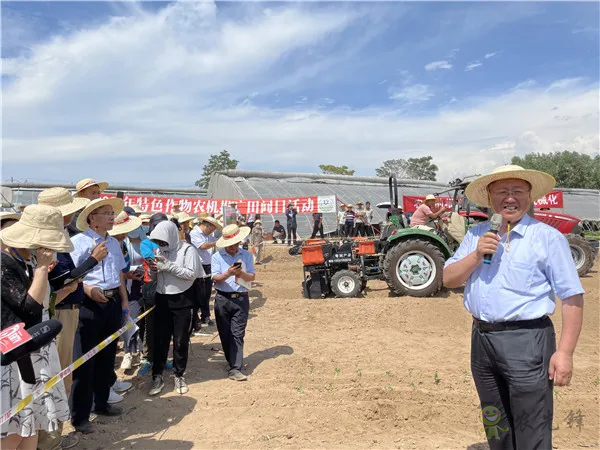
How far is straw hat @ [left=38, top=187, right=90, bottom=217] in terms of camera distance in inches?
133

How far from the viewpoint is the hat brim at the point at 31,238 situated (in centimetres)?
239

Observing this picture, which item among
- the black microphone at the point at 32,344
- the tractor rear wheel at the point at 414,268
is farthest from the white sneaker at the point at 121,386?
the tractor rear wheel at the point at 414,268

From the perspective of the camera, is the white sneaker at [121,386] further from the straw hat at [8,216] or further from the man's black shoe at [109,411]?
the straw hat at [8,216]

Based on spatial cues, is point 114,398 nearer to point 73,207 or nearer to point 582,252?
point 73,207

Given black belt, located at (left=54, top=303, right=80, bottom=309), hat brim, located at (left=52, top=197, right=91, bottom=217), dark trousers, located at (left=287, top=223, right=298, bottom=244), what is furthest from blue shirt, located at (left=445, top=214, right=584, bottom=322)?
dark trousers, located at (left=287, top=223, right=298, bottom=244)

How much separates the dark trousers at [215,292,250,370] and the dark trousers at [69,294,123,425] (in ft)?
3.80

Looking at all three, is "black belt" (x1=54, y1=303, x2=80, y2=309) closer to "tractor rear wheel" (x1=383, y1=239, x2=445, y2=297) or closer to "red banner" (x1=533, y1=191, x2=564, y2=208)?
"tractor rear wheel" (x1=383, y1=239, x2=445, y2=297)

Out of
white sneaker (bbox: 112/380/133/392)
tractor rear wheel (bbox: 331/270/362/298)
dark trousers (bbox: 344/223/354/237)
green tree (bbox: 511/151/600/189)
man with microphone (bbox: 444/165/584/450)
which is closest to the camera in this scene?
man with microphone (bbox: 444/165/584/450)

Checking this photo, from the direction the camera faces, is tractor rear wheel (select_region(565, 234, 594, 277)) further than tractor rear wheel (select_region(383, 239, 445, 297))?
Yes

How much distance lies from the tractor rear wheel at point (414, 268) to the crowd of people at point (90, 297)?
377 cm

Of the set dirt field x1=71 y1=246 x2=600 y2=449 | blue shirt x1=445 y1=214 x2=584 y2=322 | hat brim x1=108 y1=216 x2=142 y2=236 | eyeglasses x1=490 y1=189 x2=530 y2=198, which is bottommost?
dirt field x1=71 y1=246 x2=600 y2=449

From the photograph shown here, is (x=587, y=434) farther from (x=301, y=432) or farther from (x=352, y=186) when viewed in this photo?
(x=352, y=186)

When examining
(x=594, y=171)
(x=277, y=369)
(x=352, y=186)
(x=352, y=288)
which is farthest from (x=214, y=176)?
(x=594, y=171)

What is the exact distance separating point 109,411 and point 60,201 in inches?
73.8
